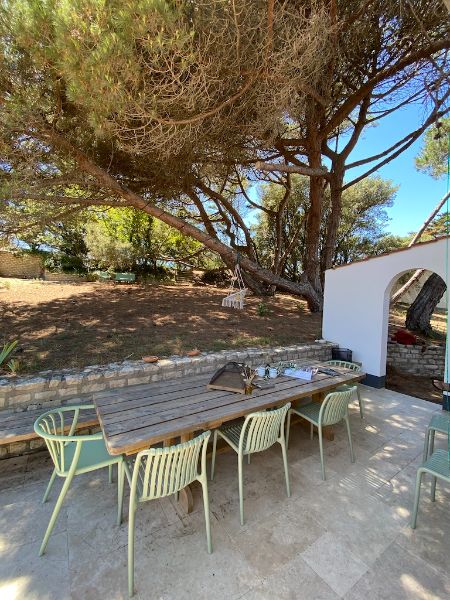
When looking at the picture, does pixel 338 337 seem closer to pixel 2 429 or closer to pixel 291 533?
pixel 291 533

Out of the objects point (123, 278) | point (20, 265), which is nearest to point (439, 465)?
point (123, 278)

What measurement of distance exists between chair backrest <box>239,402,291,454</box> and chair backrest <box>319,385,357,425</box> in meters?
0.55

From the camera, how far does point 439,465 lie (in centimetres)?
202

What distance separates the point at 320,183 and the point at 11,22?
683cm

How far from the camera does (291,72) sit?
4074 mm

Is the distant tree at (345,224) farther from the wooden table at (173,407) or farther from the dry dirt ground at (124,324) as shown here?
the wooden table at (173,407)

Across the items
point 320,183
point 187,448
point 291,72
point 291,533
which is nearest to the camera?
point 187,448

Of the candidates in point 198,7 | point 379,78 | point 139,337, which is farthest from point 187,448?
point 379,78

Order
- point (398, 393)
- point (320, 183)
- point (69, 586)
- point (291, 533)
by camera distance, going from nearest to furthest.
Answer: point (69, 586)
point (291, 533)
point (398, 393)
point (320, 183)

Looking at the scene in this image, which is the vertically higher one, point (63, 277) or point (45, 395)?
point (63, 277)

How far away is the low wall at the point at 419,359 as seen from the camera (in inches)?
242

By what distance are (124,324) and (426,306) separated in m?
7.61

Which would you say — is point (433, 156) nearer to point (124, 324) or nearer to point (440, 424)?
point (440, 424)

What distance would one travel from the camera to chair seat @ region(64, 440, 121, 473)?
1.94m
